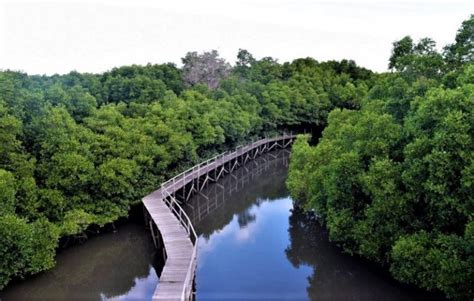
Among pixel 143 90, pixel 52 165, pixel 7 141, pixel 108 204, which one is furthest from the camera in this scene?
pixel 143 90

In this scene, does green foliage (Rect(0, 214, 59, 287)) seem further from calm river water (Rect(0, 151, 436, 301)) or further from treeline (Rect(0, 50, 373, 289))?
calm river water (Rect(0, 151, 436, 301))

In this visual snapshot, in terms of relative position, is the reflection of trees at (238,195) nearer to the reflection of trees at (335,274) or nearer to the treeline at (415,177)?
the reflection of trees at (335,274)

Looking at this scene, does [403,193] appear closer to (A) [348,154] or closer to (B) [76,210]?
(A) [348,154]

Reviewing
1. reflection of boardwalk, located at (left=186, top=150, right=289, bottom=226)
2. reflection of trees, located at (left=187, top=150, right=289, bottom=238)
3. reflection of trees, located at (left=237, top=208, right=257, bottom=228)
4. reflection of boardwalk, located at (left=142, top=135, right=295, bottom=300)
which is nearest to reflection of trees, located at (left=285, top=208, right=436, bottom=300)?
reflection of trees, located at (left=237, top=208, right=257, bottom=228)

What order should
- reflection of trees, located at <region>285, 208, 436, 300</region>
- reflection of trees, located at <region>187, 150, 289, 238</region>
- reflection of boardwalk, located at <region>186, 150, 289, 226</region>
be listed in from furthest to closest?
reflection of boardwalk, located at <region>186, 150, 289, 226</region>, reflection of trees, located at <region>187, 150, 289, 238</region>, reflection of trees, located at <region>285, 208, 436, 300</region>

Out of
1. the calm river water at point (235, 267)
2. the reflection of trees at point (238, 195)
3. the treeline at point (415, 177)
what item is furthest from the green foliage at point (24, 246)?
the treeline at point (415, 177)

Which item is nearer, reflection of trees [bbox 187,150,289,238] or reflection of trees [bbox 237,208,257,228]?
reflection of trees [bbox 237,208,257,228]

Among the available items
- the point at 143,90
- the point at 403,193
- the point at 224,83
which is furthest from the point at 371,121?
the point at 224,83
